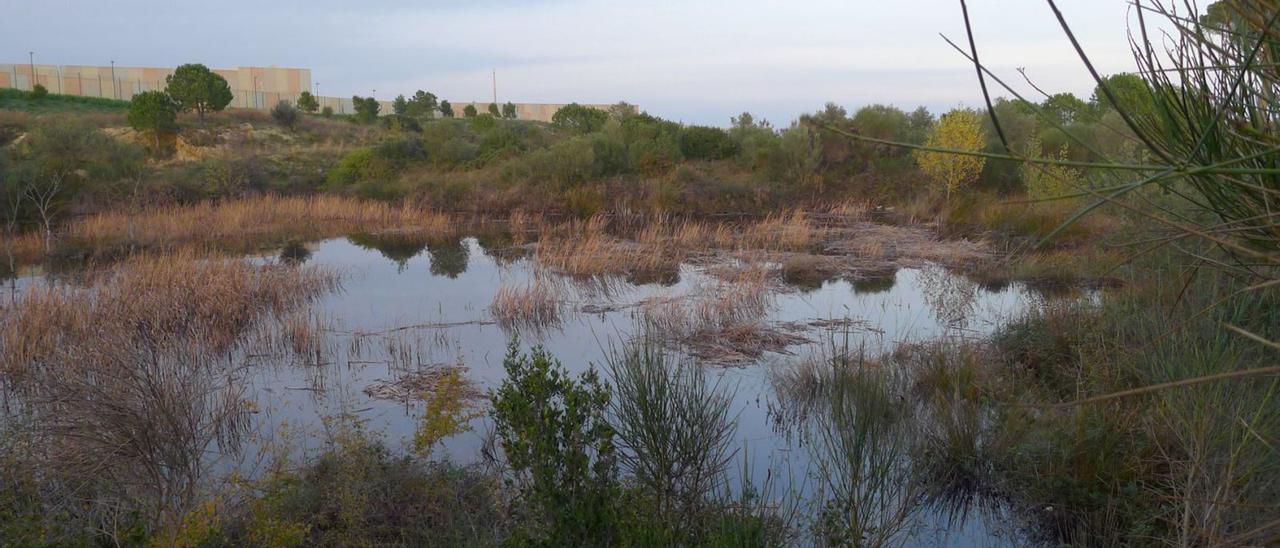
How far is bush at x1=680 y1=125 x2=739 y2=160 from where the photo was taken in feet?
100

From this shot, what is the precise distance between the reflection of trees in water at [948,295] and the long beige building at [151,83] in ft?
139

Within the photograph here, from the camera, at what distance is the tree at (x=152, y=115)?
33.4 meters

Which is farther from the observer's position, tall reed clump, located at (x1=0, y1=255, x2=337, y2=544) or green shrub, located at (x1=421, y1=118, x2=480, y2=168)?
green shrub, located at (x1=421, y1=118, x2=480, y2=168)

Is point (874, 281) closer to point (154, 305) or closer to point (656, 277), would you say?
point (656, 277)

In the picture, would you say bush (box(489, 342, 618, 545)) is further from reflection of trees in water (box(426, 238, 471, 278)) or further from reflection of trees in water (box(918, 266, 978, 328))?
reflection of trees in water (box(426, 238, 471, 278))

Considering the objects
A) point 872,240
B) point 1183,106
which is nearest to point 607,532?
point 1183,106

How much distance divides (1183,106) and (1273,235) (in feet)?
1.25

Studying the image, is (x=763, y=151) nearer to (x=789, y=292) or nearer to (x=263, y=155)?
(x=789, y=292)

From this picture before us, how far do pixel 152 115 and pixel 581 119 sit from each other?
16798mm

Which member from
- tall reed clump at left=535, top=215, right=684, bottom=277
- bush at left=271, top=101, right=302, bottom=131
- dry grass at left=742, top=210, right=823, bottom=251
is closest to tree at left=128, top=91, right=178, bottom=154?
bush at left=271, top=101, right=302, bottom=131

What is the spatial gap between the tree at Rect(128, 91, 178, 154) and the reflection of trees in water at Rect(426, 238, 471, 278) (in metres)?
18.5

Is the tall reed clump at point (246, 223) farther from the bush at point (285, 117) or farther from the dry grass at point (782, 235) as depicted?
the bush at point (285, 117)

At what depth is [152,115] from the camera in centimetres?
3344

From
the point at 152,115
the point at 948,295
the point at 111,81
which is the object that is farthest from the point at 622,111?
the point at 111,81
